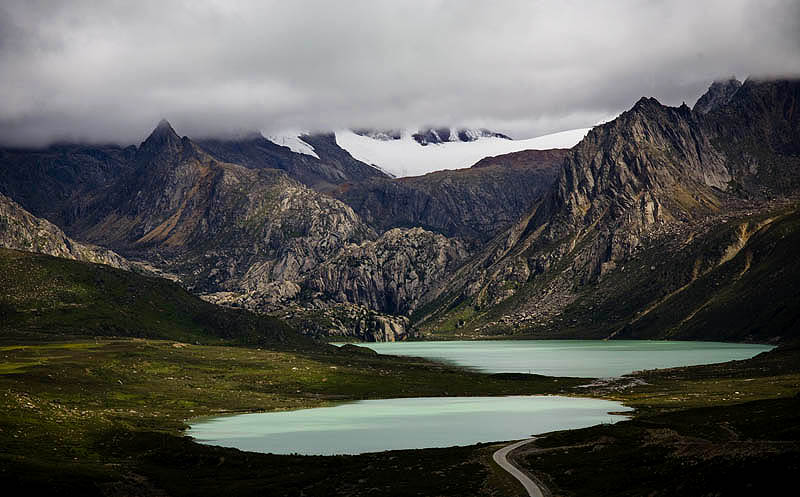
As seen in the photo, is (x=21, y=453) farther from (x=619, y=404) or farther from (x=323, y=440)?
(x=619, y=404)

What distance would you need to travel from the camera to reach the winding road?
82562 millimetres

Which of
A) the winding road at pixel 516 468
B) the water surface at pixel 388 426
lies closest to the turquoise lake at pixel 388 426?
the water surface at pixel 388 426

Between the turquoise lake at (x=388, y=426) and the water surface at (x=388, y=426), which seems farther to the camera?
the turquoise lake at (x=388, y=426)

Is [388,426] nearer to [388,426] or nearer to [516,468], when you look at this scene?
[388,426]

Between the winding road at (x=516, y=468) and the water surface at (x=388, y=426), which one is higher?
the winding road at (x=516, y=468)

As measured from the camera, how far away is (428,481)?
92688 millimetres

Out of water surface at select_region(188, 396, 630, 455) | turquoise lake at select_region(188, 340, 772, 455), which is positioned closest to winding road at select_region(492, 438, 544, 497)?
turquoise lake at select_region(188, 340, 772, 455)

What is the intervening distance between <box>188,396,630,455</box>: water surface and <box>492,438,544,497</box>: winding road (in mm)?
16051

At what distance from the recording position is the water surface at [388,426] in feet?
452

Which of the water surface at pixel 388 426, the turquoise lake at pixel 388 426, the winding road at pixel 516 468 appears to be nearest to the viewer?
the winding road at pixel 516 468

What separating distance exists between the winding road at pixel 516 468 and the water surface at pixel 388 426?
52.7 feet

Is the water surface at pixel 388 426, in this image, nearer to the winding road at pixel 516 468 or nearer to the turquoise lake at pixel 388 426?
the turquoise lake at pixel 388 426

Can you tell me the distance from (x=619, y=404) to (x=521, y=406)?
2381 centimetres

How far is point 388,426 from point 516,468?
209 feet
